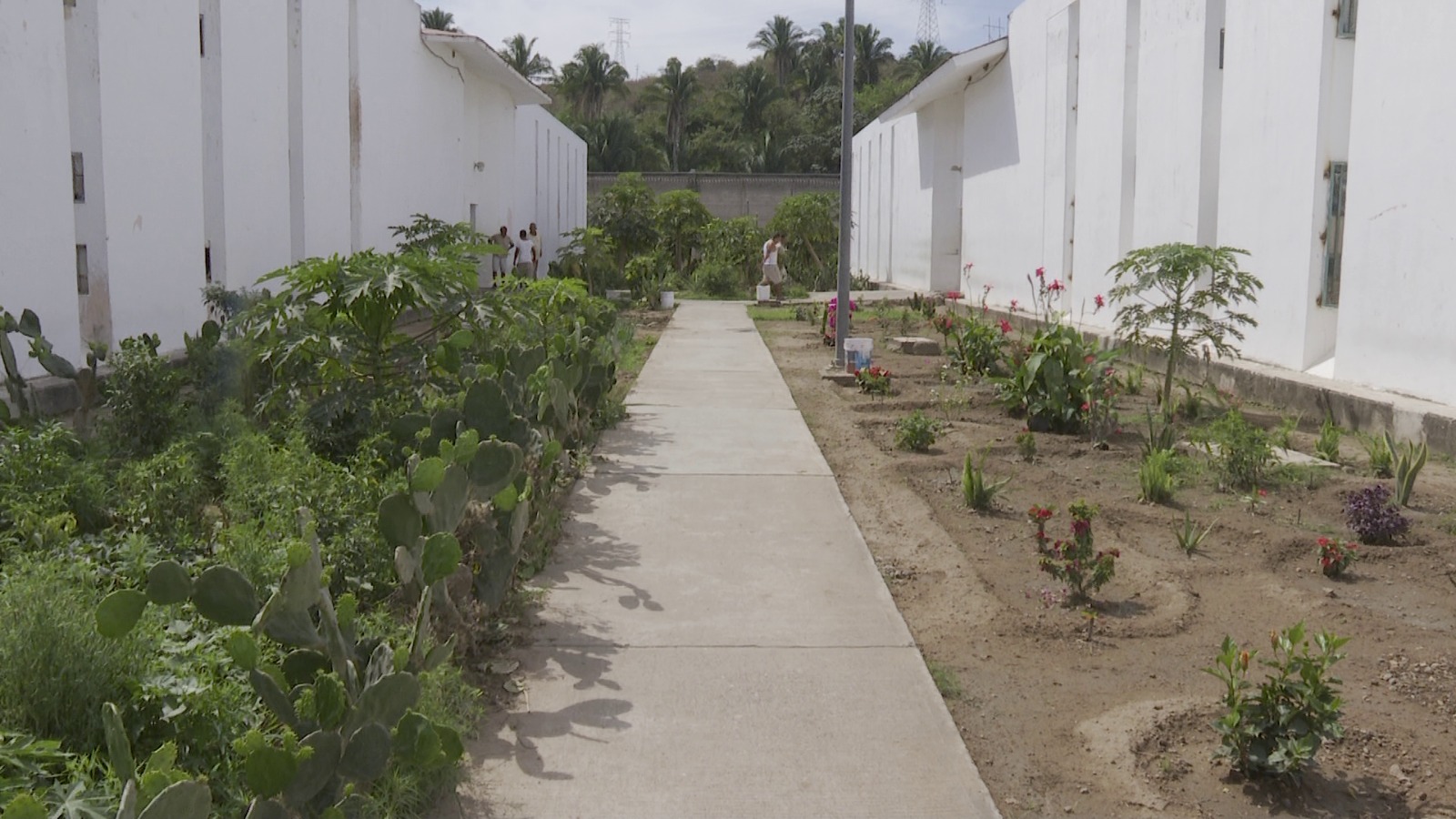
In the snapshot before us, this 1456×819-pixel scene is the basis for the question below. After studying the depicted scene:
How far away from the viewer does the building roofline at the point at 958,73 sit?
2217cm

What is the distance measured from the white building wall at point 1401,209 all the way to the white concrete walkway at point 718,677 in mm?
4831

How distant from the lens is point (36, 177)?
8.52 meters

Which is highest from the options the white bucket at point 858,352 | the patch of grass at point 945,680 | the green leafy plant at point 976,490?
the white bucket at point 858,352

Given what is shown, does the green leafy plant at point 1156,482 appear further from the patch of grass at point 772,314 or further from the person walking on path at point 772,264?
the person walking on path at point 772,264

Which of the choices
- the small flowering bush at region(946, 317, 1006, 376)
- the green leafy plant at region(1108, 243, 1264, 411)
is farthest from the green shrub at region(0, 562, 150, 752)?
the small flowering bush at region(946, 317, 1006, 376)

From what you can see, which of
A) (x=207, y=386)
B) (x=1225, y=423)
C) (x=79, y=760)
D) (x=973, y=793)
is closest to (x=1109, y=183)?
(x=1225, y=423)

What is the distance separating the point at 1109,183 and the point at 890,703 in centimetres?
1305

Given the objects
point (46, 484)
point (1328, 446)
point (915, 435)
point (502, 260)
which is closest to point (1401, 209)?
point (1328, 446)

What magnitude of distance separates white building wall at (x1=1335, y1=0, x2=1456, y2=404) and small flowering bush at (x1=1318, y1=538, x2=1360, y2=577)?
3.85m

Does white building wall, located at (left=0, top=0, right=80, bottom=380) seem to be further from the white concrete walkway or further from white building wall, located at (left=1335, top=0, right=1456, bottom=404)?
white building wall, located at (left=1335, top=0, right=1456, bottom=404)

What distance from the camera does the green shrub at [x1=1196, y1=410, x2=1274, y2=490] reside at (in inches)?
304

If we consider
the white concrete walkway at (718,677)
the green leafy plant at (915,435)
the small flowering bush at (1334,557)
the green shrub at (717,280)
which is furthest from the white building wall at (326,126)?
the green shrub at (717,280)

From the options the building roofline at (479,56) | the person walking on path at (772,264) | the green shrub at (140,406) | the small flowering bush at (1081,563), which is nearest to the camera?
the small flowering bush at (1081,563)

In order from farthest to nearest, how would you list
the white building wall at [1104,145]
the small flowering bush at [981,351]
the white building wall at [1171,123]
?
the white building wall at [1104,145] < the white building wall at [1171,123] < the small flowering bush at [981,351]
